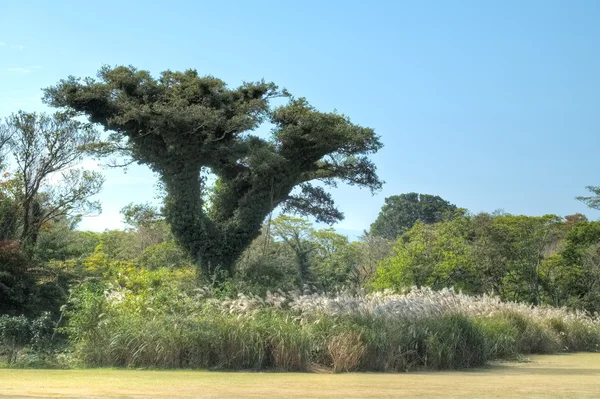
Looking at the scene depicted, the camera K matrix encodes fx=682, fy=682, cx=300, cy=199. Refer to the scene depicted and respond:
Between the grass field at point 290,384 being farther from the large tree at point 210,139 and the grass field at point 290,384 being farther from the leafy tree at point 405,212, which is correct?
the leafy tree at point 405,212

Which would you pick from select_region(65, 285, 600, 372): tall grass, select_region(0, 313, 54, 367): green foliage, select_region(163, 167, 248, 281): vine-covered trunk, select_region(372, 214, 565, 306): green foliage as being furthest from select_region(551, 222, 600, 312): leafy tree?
select_region(0, 313, 54, 367): green foliage

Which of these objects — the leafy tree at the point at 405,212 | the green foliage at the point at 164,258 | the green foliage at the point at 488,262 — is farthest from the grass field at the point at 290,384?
the leafy tree at the point at 405,212

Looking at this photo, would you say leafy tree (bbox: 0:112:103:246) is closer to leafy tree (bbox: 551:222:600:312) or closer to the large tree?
the large tree

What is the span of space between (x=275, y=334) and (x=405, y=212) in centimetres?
5855

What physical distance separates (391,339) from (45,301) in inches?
501

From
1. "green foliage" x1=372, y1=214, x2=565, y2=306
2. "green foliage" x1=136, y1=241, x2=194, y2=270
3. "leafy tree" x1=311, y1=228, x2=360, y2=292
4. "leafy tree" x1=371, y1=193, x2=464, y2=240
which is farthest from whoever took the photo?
"leafy tree" x1=371, y1=193, x2=464, y2=240

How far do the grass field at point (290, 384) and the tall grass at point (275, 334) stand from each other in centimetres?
71

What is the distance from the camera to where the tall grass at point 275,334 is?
12.5m

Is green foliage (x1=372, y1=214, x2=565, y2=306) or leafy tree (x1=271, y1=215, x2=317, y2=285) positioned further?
leafy tree (x1=271, y1=215, x2=317, y2=285)

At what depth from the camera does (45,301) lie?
2125 centimetres

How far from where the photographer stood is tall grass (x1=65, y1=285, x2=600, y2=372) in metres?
12.5

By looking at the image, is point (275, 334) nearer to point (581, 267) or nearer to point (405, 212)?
point (581, 267)

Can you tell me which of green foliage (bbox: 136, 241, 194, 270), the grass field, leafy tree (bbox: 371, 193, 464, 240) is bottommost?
the grass field

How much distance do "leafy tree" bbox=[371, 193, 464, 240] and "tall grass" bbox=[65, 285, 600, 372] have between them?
5357 cm
